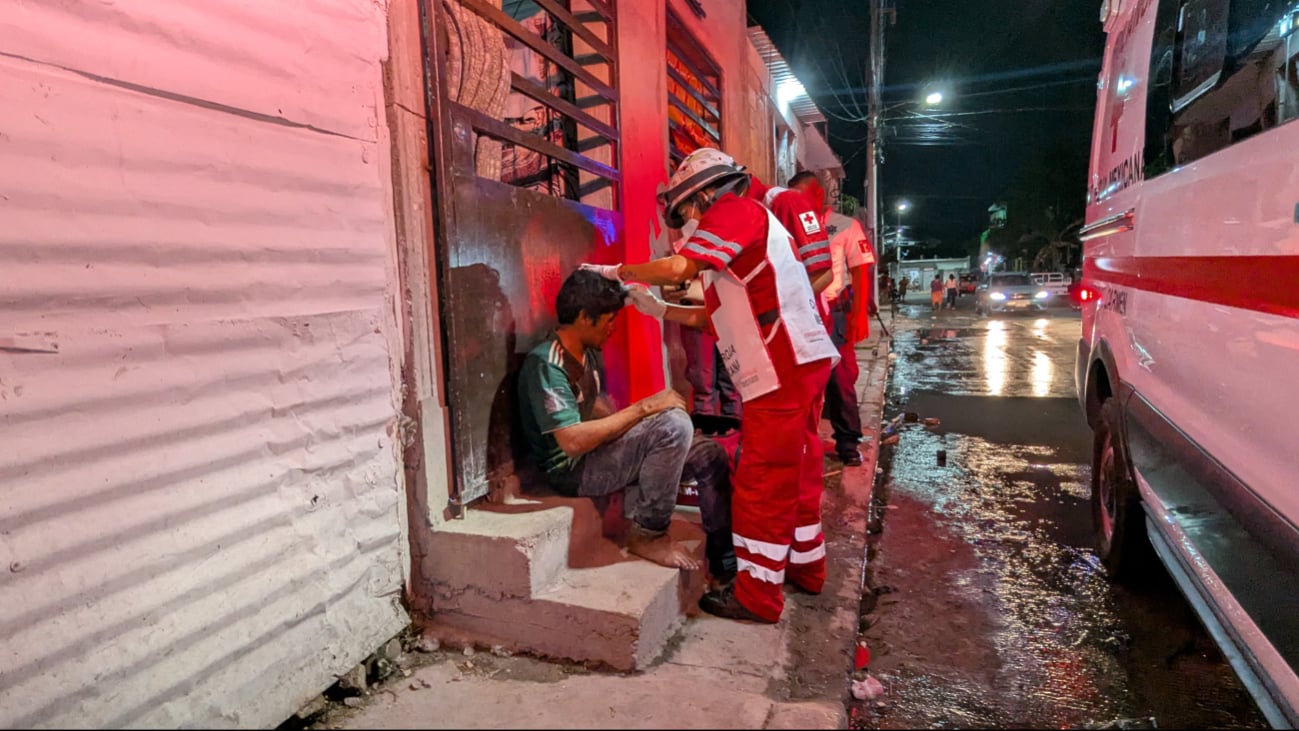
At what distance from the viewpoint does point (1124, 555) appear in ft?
11.0

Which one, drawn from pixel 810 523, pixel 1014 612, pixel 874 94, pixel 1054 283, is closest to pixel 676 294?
pixel 810 523

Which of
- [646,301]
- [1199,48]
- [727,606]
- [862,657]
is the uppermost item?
[1199,48]

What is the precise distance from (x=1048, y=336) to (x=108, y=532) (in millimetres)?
16381

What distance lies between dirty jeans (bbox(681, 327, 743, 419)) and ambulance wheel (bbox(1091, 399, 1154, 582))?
258 cm

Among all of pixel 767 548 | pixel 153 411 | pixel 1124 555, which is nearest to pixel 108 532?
pixel 153 411

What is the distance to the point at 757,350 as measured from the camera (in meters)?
2.78

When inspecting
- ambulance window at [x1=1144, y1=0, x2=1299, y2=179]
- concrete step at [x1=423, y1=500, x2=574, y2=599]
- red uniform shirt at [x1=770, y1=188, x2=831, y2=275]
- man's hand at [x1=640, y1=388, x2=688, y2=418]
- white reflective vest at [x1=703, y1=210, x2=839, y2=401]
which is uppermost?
ambulance window at [x1=1144, y1=0, x2=1299, y2=179]

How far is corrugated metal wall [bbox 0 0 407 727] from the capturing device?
159 centimetres

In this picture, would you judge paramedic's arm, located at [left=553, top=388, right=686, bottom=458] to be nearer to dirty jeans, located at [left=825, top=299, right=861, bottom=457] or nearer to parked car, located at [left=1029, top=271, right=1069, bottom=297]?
dirty jeans, located at [left=825, top=299, right=861, bottom=457]

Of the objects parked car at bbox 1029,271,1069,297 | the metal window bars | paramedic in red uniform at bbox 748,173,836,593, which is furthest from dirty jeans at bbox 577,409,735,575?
parked car at bbox 1029,271,1069,297

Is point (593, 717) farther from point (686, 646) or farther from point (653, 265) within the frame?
point (653, 265)

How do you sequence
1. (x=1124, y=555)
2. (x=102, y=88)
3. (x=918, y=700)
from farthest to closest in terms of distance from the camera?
(x=1124, y=555)
(x=918, y=700)
(x=102, y=88)

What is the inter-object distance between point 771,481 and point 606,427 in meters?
0.70

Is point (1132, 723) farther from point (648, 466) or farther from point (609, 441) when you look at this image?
point (609, 441)
